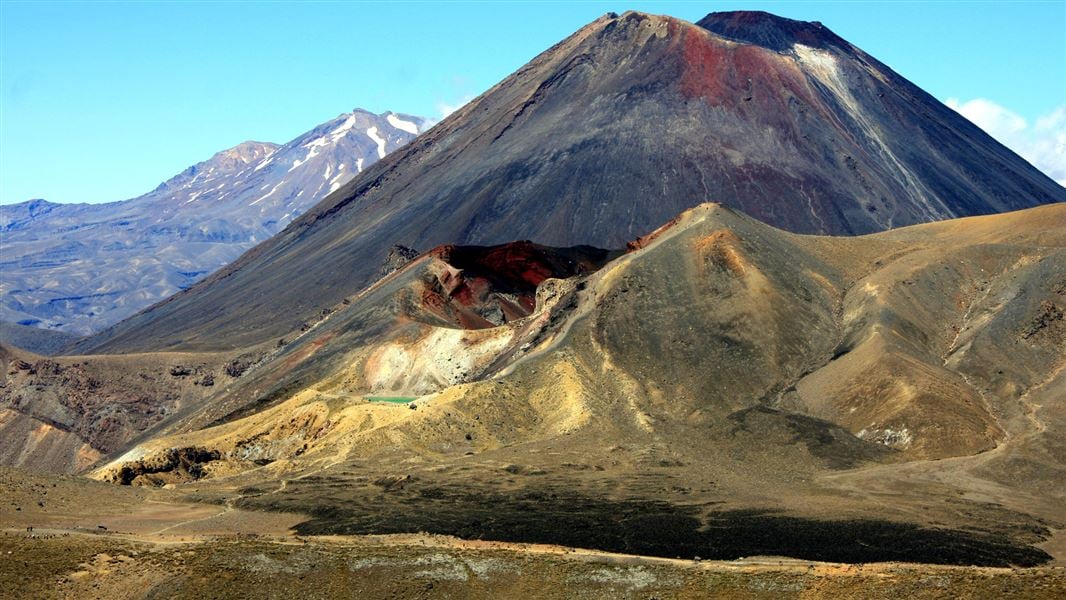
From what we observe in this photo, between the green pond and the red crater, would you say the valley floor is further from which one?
the red crater

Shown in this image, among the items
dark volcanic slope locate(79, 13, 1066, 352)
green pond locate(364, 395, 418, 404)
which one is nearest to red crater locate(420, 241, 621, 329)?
green pond locate(364, 395, 418, 404)

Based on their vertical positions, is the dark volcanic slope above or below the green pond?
above

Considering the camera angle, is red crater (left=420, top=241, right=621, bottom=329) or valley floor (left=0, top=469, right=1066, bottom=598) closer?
valley floor (left=0, top=469, right=1066, bottom=598)

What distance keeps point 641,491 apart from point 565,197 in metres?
108

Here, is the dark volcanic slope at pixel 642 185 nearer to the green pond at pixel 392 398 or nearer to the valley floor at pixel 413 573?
the green pond at pixel 392 398

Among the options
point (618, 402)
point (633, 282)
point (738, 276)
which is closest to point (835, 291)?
point (738, 276)

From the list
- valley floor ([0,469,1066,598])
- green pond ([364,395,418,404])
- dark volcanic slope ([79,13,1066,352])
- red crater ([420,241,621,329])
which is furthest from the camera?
dark volcanic slope ([79,13,1066,352])

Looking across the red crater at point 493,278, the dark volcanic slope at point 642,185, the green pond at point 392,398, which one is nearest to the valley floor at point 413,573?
the green pond at point 392,398

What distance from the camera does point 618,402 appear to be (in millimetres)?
86688

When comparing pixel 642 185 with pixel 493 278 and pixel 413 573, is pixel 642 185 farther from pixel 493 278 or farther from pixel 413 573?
pixel 413 573

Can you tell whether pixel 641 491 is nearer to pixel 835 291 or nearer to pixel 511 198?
pixel 835 291

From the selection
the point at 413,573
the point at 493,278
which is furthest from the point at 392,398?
the point at 413,573

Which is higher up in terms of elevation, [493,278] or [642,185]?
[642,185]

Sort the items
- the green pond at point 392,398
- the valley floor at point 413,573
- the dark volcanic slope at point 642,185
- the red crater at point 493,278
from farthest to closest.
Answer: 1. the dark volcanic slope at point 642,185
2. the red crater at point 493,278
3. the green pond at point 392,398
4. the valley floor at point 413,573
